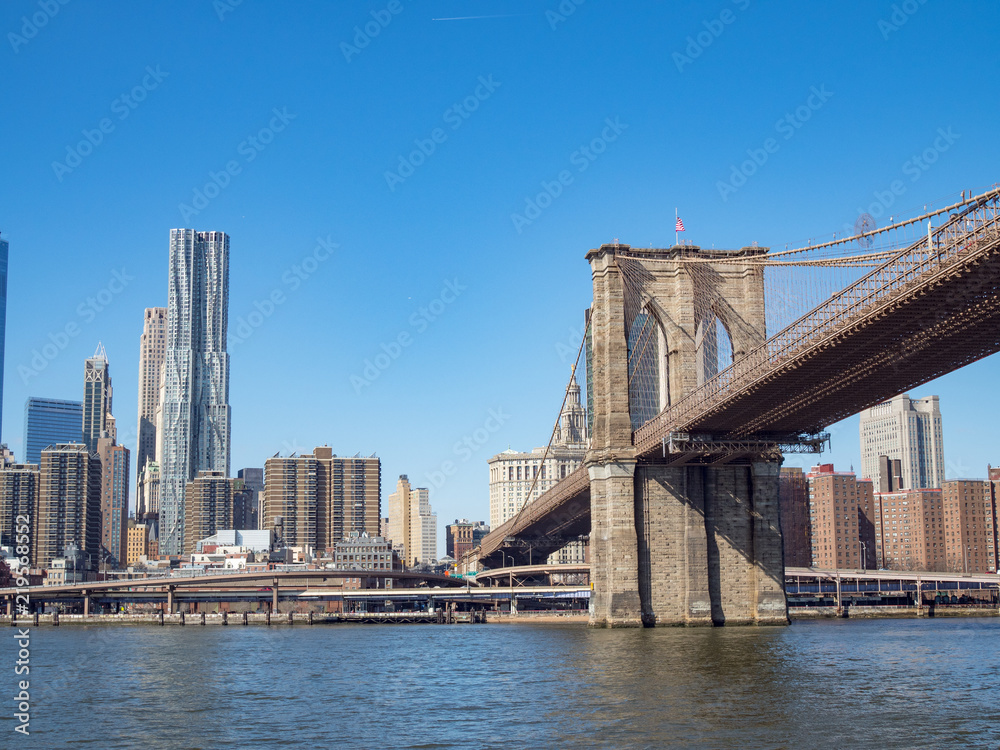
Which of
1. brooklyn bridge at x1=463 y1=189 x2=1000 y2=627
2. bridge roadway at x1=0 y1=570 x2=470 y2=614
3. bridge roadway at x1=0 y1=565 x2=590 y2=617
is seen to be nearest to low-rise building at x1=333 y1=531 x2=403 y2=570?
bridge roadway at x1=0 y1=565 x2=590 y2=617

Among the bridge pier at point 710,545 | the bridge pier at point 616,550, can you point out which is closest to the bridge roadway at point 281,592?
the bridge pier at point 616,550

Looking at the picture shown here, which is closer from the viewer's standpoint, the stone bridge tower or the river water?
the river water

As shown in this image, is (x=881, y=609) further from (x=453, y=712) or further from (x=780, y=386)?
(x=453, y=712)

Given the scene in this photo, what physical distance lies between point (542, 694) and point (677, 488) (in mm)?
31013

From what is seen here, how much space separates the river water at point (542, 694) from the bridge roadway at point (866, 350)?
1097 cm

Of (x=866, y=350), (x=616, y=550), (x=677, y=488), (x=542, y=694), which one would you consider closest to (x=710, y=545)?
(x=677, y=488)

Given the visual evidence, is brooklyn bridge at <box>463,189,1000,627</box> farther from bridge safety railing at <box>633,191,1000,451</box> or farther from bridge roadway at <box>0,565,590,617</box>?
bridge roadway at <box>0,565,590,617</box>

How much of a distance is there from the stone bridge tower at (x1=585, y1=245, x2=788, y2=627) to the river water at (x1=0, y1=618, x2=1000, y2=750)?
291 cm

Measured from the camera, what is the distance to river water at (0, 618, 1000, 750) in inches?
1155

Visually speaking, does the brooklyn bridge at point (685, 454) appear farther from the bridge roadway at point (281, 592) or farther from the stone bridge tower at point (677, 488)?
the bridge roadway at point (281, 592)

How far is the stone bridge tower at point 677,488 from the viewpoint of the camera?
66438 mm

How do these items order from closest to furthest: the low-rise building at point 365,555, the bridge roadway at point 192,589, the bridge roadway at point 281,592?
the bridge roadway at point 281,592 < the bridge roadway at point 192,589 < the low-rise building at point 365,555

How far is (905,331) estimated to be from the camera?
43.2 m

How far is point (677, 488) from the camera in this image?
67312 millimetres
